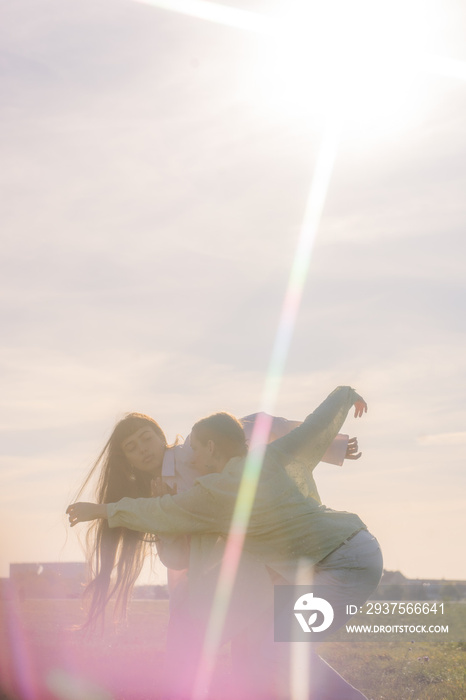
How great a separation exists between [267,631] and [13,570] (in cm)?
5041

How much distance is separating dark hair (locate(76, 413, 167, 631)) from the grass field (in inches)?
54.2

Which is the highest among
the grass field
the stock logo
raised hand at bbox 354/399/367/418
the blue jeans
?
raised hand at bbox 354/399/367/418

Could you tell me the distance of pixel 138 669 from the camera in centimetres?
1224

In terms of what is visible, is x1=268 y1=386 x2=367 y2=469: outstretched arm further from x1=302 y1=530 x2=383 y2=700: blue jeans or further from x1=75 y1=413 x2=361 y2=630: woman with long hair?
x1=302 y1=530 x2=383 y2=700: blue jeans

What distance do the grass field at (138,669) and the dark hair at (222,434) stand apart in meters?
2.23

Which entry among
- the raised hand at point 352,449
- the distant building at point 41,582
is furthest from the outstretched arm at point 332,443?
the distant building at point 41,582

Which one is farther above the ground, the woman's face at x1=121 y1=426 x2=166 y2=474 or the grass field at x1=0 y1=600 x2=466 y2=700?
the woman's face at x1=121 y1=426 x2=166 y2=474

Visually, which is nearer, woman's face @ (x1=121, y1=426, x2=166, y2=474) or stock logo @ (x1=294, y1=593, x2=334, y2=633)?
stock logo @ (x1=294, y1=593, x2=334, y2=633)

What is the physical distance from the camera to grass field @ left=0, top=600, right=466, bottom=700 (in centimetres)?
944

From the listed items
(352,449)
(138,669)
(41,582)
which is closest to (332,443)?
(352,449)

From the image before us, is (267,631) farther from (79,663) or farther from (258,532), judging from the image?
(79,663)

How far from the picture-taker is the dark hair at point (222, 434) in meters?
7.39

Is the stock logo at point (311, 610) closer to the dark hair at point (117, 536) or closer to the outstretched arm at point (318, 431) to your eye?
the outstretched arm at point (318, 431)

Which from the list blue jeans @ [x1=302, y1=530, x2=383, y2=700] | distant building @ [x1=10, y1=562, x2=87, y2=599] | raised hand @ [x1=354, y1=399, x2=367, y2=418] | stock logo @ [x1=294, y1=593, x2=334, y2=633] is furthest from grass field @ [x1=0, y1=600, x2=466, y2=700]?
distant building @ [x1=10, y1=562, x2=87, y2=599]
